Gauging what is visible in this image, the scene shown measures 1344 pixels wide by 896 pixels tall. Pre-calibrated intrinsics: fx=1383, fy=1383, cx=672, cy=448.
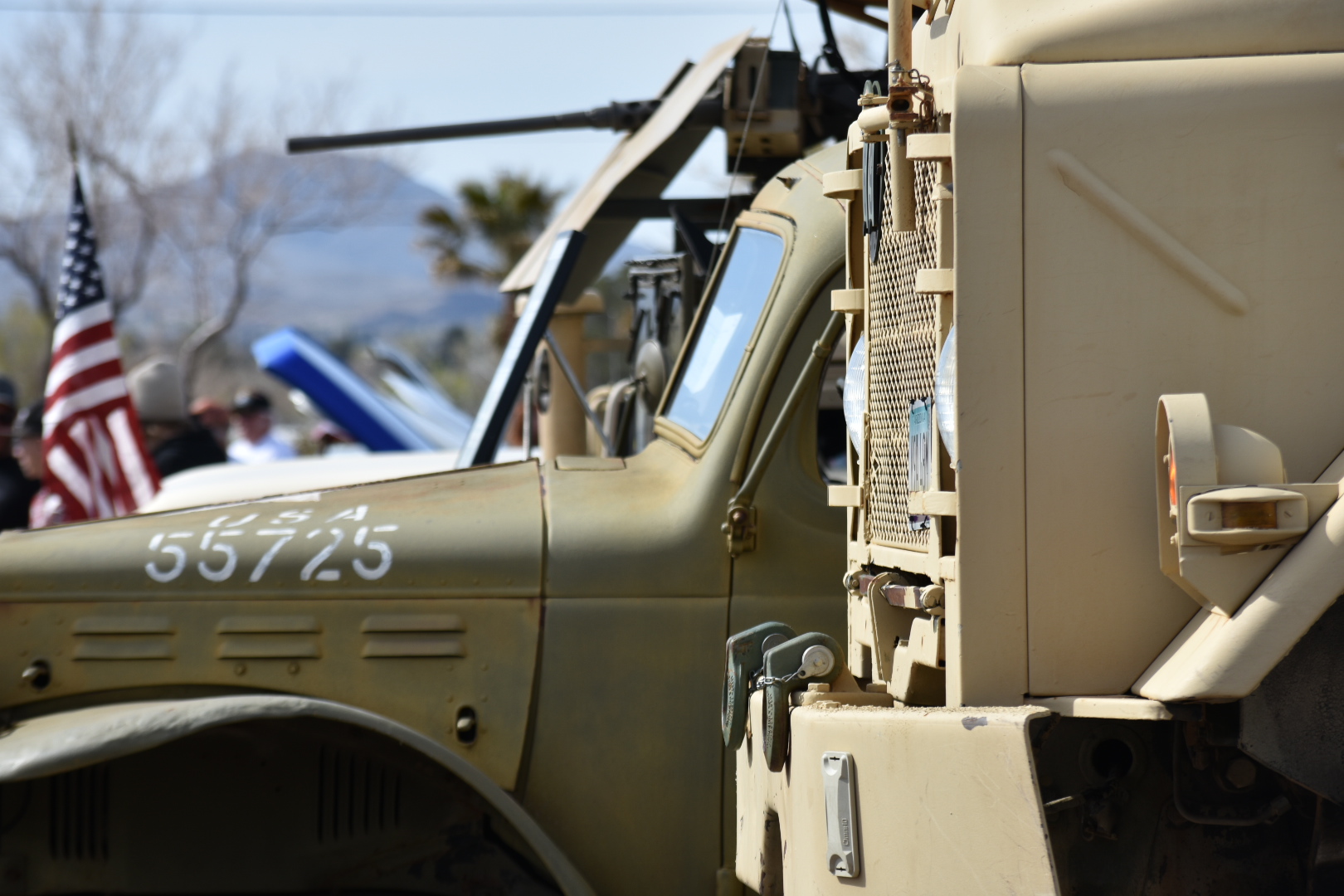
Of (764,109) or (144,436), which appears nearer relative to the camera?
(764,109)

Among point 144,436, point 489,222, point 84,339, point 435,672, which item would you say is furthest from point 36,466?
point 489,222

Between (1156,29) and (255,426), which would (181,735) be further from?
(255,426)

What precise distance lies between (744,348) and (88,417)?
4824mm

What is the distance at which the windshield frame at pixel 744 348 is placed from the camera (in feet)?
10.6

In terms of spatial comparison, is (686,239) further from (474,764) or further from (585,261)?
(474,764)

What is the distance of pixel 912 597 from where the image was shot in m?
2.38

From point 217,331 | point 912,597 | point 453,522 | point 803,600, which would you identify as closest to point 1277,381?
point 912,597

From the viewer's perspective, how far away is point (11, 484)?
7.22 m

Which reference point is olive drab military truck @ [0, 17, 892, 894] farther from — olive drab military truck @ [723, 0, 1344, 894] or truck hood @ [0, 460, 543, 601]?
olive drab military truck @ [723, 0, 1344, 894]

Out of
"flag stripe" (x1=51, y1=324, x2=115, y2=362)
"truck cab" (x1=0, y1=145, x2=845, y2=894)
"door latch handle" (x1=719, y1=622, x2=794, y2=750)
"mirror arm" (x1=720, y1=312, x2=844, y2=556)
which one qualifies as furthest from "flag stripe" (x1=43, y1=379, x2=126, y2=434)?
"door latch handle" (x1=719, y1=622, x2=794, y2=750)

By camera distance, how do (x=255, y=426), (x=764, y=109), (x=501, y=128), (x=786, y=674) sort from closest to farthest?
(x=786, y=674) < (x=764, y=109) < (x=501, y=128) < (x=255, y=426)

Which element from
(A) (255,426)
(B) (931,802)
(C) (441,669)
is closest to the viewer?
(B) (931,802)

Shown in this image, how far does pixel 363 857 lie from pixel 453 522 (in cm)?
79

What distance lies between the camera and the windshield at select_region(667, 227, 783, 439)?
3316 millimetres
